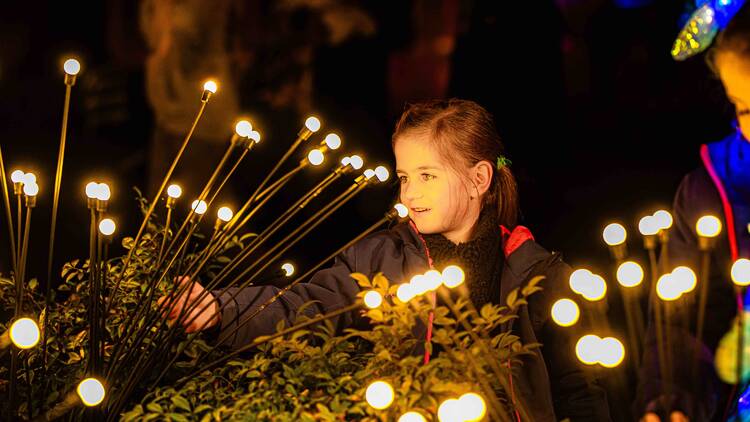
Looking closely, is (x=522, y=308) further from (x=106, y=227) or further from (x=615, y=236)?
(x=106, y=227)

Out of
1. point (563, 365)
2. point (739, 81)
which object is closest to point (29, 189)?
point (563, 365)

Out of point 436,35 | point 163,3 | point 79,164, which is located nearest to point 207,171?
point 79,164

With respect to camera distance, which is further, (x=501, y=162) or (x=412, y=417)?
(x=501, y=162)

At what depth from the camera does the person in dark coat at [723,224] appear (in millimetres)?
1922

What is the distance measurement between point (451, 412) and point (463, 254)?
1.08 meters

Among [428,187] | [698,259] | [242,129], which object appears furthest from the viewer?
[428,187]

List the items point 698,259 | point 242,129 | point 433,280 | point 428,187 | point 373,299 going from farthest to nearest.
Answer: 1. point 428,187
2. point 698,259
3. point 242,129
4. point 373,299
5. point 433,280

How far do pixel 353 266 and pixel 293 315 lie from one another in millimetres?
299

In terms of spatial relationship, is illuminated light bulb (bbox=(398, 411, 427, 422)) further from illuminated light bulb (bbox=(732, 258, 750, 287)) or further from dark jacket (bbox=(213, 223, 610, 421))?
dark jacket (bbox=(213, 223, 610, 421))

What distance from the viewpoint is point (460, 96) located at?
344cm

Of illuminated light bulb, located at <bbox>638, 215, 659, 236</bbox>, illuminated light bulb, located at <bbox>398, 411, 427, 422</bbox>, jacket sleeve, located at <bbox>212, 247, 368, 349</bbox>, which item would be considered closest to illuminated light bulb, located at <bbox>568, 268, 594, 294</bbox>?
illuminated light bulb, located at <bbox>638, 215, 659, 236</bbox>

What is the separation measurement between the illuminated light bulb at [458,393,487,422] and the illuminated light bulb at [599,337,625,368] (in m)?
0.22

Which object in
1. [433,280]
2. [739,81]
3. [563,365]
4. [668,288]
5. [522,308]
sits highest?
[739,81]

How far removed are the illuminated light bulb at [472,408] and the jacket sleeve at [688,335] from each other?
0.74 metres
